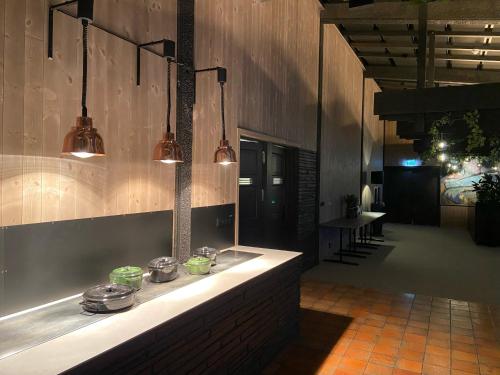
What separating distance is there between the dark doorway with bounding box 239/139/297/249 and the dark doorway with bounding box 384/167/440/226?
912 cm

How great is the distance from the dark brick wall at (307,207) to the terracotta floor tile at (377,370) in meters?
2.68

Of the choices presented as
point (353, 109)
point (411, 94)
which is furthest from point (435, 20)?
point (353, 109)

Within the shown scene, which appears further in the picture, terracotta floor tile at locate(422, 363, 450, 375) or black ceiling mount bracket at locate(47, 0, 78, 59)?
terracotta floor tile at locate(422, 363, 450, 375)

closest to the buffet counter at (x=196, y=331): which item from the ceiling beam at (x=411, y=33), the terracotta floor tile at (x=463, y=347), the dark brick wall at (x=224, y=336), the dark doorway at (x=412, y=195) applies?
the dark brick wall at (x=224, y=336)

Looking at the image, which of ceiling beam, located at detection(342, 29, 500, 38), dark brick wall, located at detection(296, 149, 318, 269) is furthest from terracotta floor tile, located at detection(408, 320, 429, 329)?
ceiling beam, located at detection(342, 29, 500, 38)

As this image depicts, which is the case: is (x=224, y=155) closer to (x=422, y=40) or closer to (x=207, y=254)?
(x=207, y=254)

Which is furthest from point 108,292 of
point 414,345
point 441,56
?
point 441,56

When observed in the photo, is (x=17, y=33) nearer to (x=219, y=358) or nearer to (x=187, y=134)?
(x=187, y=134)

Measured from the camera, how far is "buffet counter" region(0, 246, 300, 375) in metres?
1.44

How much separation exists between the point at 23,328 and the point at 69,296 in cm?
42

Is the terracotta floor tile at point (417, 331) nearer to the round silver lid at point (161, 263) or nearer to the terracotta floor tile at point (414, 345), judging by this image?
the terracotta floor tile at point (414, 345)

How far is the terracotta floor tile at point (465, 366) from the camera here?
2986mm

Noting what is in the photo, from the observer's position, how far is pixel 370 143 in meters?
11.2

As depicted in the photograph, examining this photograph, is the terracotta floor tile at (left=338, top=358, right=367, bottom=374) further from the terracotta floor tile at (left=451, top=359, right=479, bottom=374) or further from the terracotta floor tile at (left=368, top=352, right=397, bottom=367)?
the terracotta floor tile at (left=451, top=359, right=479, bottom=374)
